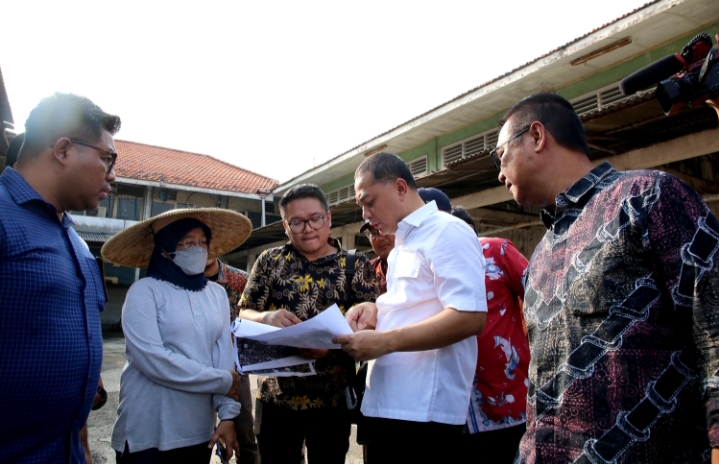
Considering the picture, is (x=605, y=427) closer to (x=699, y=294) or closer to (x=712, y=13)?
(x=699, y=294)

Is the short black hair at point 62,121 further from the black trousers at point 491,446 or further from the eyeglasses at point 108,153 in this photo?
the black trousers at point 491,446

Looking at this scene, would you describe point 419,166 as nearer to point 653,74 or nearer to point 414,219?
point 414,219

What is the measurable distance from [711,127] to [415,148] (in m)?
7.23

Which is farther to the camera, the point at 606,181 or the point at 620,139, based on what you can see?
the point at 620,139

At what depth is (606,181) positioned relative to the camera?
4.38 ft

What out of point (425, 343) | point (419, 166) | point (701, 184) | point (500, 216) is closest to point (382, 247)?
point (425, 343)

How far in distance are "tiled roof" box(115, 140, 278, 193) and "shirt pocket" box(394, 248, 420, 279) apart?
54.3 ft

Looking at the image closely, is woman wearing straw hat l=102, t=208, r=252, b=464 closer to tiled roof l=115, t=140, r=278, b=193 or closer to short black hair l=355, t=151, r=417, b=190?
short black hair l=355, t=151, r=417, b=190

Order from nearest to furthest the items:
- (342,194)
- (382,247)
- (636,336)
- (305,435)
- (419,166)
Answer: (636,336)
(305,435)
(382,247)
(419,166)
(342,194)

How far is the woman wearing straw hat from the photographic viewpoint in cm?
216

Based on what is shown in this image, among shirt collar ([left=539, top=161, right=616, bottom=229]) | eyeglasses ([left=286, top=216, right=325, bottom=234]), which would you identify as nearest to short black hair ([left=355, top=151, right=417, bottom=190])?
eyeglasses ([left=286, top=216, right=325, bottom=234])

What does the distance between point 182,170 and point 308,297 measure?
18922 millimetres

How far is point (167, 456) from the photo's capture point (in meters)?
2.17

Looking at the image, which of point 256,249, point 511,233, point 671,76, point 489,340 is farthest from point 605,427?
point 256,249
